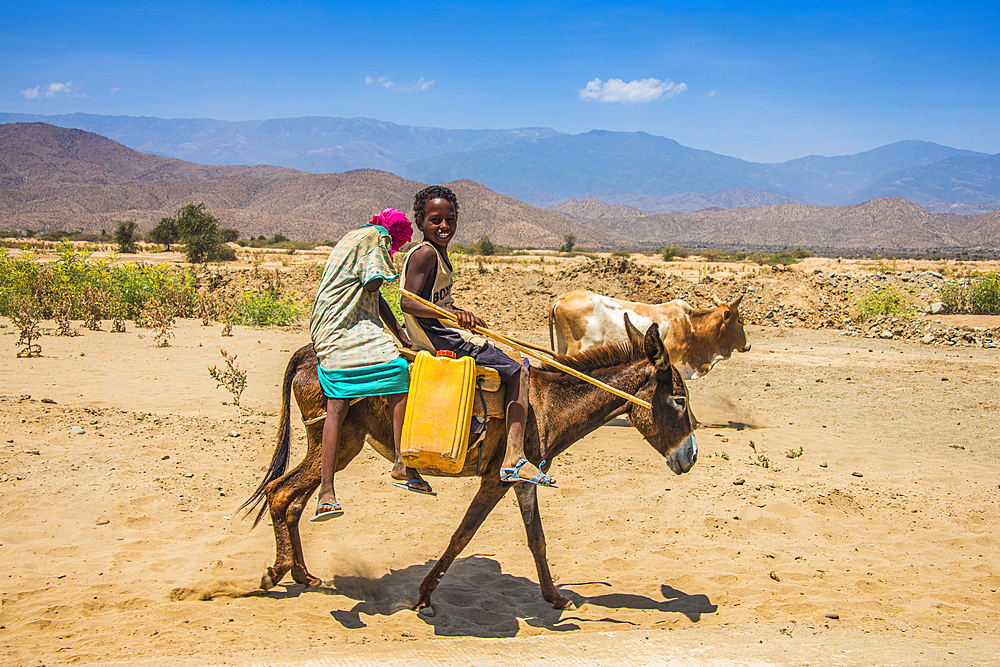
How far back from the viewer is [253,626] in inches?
156

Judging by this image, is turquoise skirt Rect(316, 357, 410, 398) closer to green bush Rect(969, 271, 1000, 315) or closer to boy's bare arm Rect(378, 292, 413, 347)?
boy's bare arm Rect(378, 292, 413, 347)

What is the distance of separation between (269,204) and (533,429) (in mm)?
123601

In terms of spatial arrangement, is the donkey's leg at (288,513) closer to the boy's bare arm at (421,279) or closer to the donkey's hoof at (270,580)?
the donkey's hoof at (270,580)

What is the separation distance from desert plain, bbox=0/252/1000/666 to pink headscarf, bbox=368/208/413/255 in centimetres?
257

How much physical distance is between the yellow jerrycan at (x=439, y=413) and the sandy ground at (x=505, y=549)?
1108 mm

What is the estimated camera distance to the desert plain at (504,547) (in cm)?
383

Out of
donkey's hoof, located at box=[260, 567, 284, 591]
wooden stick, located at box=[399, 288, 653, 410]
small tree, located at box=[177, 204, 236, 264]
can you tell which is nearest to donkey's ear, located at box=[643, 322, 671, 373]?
wooden stick, located at box=[399, 288, 653, 410]

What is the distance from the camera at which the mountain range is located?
318 feet

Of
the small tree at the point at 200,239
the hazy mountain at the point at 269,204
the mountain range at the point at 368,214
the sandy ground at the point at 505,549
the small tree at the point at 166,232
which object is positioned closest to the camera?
the sandy ground at the point at 505,549

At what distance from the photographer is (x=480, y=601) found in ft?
15.4

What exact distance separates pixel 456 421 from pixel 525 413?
0.49 m

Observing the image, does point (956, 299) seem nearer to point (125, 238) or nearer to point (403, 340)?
point (403, 340)

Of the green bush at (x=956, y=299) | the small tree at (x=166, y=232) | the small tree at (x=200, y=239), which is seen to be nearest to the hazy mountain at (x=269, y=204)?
the small tree at (x=166, y=232)

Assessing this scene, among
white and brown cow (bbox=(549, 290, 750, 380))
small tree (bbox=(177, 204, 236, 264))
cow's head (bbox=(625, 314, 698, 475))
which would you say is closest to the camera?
cow's head (bbox=(625, 314, 698, 475))
